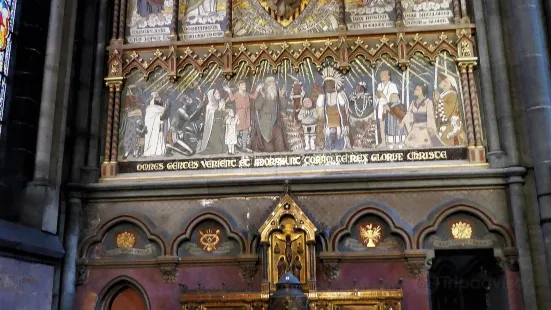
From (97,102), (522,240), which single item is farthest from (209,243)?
(522,240)

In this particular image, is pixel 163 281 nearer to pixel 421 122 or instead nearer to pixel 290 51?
pixel 290 51

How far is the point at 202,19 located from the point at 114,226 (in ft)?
14.0

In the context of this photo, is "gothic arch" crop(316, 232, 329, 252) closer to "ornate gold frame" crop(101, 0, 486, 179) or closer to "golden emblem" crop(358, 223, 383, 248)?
"golden emblem" crop(358, 223, 383, 248)

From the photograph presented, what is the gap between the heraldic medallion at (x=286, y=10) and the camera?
35.2 feet

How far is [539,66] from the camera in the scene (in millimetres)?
9219

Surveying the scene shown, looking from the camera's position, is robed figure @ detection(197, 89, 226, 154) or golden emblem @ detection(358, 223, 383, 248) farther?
robed figure @ detection(197, 89, 226, 154)

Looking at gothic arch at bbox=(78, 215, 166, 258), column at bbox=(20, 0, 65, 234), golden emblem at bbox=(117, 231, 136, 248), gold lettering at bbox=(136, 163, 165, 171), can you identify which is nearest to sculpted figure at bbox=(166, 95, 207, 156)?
gold lettering at bbox=(136, 163, 165, 171)

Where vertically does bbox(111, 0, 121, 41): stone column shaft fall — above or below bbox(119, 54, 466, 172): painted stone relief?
above

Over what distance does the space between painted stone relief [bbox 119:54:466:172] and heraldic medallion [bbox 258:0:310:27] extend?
0.88 meters

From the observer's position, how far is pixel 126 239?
390 inches

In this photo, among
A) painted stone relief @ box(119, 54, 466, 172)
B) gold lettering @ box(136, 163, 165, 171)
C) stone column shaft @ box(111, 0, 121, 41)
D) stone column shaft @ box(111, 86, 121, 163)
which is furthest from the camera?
stone column shaft @ box(111, 0, 121, 41)

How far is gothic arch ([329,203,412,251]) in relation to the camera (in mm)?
9258

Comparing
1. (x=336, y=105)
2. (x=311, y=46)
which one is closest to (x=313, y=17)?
(x=311, y=46)

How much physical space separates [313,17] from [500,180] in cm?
448
